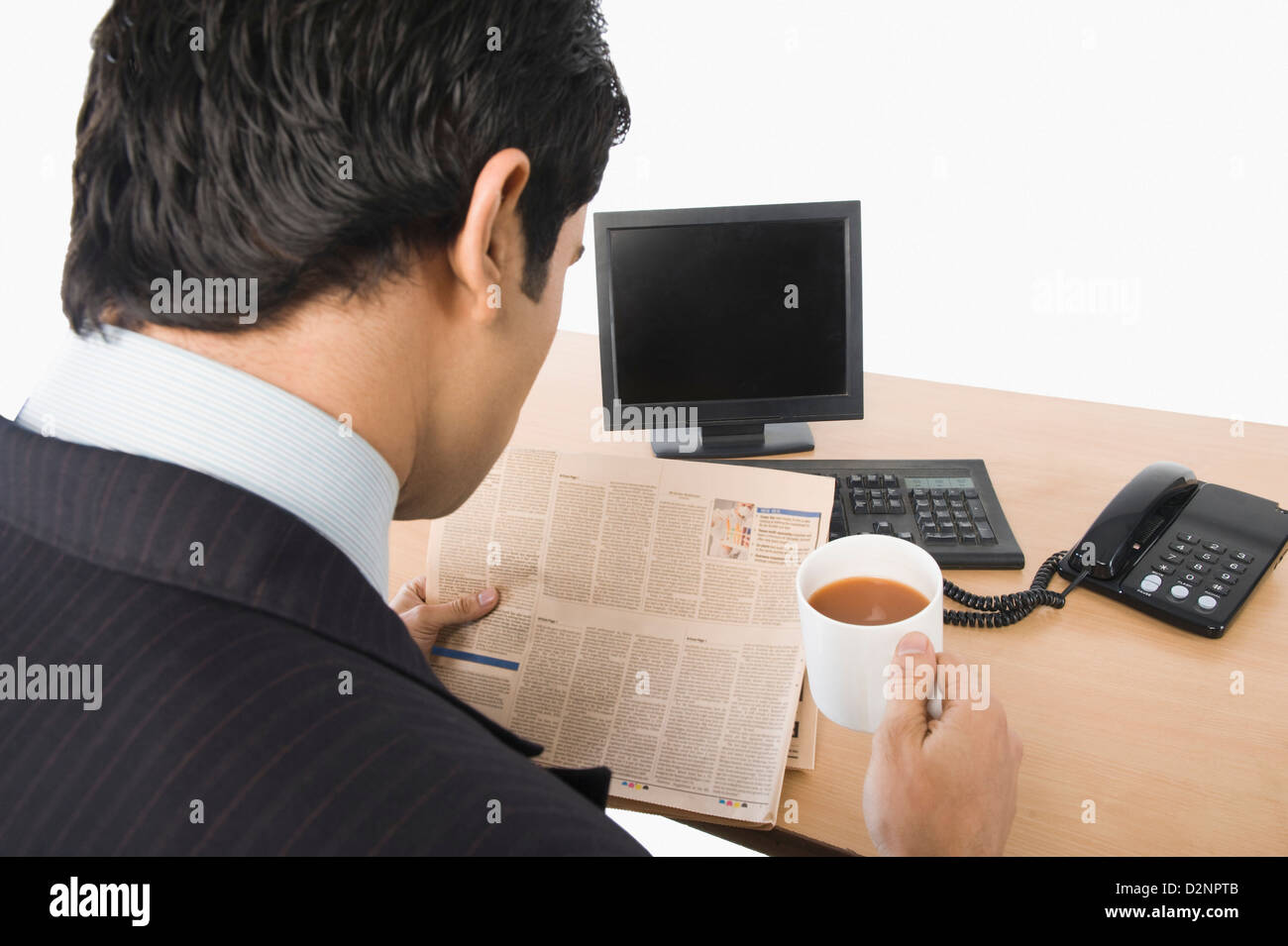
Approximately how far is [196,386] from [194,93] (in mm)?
176

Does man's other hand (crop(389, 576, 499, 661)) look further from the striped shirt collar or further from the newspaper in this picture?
the striped shirt collar

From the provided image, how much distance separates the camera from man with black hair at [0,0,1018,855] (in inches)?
17.6

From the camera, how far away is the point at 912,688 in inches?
26.4

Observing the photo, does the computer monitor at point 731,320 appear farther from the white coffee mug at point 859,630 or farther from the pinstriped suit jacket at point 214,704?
the pinstriped suit jacket at point 214,704

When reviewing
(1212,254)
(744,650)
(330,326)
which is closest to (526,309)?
(330,326)

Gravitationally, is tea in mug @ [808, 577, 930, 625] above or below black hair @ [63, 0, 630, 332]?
below

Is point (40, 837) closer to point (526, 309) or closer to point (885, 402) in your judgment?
point (526, 309)

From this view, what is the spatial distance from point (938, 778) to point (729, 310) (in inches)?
26.8

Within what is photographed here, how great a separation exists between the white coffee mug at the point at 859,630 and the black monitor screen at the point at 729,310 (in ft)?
1.56

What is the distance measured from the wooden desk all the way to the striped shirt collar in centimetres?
42

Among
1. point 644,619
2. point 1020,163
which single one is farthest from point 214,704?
point 1020,163

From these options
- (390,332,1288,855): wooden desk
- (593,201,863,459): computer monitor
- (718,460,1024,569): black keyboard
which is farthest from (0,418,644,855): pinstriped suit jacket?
(593,201,863,459): computer monitor

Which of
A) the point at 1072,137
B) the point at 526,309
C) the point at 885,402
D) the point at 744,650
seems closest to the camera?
the point at 526,309
